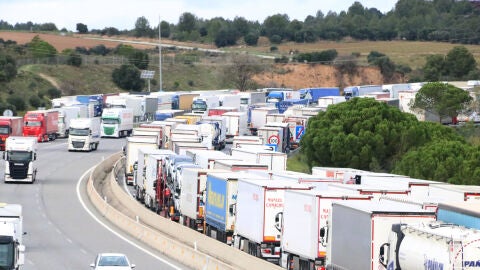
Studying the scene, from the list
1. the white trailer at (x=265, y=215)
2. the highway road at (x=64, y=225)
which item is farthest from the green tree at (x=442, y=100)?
the white trailer at (x=265, y=215)

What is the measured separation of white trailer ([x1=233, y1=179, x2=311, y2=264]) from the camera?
40.9 m

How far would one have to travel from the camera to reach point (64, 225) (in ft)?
190

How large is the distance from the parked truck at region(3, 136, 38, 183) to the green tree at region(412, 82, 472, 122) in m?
54.0

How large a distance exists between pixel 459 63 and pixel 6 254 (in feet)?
546

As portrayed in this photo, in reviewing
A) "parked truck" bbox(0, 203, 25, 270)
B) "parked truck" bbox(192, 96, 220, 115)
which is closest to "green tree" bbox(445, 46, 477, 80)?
"parked truck" bbox(192, 96, 220, 115)

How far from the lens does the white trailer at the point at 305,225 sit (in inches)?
1405

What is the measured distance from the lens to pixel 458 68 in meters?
191

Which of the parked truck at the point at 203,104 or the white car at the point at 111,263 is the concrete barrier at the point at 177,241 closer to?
the white car at the point at 111,263

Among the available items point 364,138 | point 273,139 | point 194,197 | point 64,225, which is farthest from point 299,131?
point 194,197

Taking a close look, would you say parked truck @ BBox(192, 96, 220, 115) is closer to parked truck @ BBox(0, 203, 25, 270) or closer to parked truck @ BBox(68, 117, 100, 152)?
parked truck @ BBox(68, 117, 100, 152)

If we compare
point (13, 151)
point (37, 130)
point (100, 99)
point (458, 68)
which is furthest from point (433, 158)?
point (458, 68)

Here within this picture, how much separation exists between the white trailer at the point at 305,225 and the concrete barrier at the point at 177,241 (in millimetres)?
1143

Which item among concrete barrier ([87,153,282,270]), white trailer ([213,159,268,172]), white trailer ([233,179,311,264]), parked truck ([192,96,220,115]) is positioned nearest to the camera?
concrete barrier ([87,153,282,270])

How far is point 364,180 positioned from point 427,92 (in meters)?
70.9
